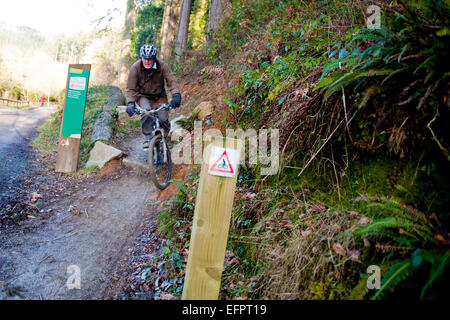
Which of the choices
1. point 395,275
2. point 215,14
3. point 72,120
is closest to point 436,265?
point 395,275

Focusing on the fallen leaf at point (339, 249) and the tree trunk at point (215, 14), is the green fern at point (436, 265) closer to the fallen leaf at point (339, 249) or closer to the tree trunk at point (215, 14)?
the fallen leaf at point (339, 249)

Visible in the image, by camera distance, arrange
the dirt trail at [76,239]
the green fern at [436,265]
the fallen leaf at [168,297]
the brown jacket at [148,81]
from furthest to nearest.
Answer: the brown jacket at [148,81] → the dirt trail at [76,239] → the fallen leaf at [168,297] → the green fern at [436,265]

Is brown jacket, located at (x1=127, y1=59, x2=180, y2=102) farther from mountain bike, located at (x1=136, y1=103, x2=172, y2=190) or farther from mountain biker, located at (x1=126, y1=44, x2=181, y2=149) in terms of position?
mountain bike, located at (x1=136, y1=103, x2=172, y2=190)

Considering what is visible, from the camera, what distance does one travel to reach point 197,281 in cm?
260

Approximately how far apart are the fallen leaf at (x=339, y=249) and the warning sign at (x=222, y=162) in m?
1.17

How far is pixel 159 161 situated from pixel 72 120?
3139mm

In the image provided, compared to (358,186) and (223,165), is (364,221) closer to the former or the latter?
(358,186)

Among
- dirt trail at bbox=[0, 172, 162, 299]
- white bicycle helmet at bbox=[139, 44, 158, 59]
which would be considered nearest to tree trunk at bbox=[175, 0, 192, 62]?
white bicycle helmet at bbox=[139, 44, 158, 59]

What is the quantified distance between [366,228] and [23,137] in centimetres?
1369

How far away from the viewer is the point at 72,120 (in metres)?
8.50

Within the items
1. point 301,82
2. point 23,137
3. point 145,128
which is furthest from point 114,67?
point 301,82

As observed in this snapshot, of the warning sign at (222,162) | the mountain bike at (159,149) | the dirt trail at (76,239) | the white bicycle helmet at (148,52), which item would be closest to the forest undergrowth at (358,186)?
the dirt trail at (76,239)

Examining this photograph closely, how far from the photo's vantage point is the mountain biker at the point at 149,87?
23.1 feet
